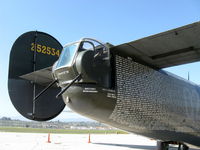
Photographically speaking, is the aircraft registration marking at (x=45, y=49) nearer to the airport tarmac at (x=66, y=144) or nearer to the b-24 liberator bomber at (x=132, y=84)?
the b-24 liberator bomber at (x=132, y=84)

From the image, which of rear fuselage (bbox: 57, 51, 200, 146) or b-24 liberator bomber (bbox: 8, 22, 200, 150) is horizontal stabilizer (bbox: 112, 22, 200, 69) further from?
rear fuselage (bbox: 57, 51, 200, 146)

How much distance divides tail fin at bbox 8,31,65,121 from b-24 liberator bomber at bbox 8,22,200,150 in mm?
47

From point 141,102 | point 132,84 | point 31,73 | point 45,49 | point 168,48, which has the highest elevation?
point 45,49

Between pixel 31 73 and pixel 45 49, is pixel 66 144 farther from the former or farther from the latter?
pixel 45 49

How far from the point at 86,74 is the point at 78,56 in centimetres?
59

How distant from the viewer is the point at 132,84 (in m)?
7.34

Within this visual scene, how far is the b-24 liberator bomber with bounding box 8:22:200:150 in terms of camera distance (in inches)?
258

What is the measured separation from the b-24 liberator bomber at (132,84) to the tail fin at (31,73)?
47mm

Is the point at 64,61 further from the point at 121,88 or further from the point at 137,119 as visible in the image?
the point at 137,119

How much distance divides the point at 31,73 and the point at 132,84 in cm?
492

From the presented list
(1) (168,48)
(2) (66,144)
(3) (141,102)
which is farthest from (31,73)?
(1) (168,48)

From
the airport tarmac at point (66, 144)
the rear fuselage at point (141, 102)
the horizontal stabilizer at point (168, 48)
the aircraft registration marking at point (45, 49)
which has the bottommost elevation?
the airport tarmac at point (66, 144)

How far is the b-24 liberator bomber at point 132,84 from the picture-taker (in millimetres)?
6551

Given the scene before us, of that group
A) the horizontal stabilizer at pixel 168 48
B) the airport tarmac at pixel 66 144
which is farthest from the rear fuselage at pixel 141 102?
the airport tarmac at pixel 66 144
